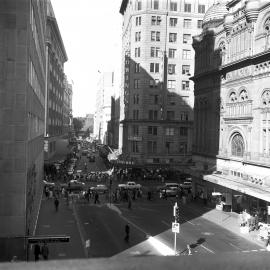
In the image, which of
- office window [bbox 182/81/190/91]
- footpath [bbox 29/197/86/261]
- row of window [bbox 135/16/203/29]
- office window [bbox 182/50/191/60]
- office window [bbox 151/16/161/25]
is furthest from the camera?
office window [bbox 182/81/190/91]

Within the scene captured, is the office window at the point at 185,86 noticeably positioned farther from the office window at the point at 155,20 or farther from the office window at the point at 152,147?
the office window at the point at 155,20

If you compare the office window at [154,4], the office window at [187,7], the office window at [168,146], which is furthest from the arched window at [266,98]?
the office window at [187,7]

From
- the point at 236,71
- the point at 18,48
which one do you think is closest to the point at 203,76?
the point at 236,71

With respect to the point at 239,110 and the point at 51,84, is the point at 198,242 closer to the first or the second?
the point at 239,110

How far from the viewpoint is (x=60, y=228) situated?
35469mm

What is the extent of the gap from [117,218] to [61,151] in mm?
58649

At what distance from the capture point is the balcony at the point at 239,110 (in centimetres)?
4347

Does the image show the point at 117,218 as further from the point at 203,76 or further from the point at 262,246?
the point at 203,76

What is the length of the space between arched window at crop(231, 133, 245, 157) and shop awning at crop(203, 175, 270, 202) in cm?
276

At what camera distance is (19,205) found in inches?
877

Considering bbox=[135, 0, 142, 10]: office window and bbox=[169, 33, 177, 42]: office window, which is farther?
bbox=[169, 33, 177, 42]: office window

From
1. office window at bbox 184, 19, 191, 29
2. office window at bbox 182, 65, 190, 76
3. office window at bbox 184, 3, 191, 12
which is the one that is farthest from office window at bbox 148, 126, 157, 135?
office window at bbox 184, 3, 191, 12

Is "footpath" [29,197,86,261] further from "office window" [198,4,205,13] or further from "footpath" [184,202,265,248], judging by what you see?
"office window" [198,4,205,13]

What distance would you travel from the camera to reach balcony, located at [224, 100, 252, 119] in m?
43.5
